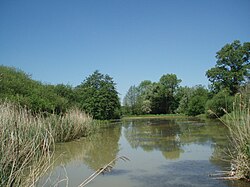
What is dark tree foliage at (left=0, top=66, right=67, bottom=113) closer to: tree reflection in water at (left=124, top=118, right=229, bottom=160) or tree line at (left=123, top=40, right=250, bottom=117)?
tree reflection in water at (left=124, top=118, right=229, bottom=160)

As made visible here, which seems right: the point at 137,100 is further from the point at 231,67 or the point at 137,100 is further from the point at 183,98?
the point at 231,67

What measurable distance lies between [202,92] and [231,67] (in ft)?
34.8

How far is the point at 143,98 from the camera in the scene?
60.5 meters

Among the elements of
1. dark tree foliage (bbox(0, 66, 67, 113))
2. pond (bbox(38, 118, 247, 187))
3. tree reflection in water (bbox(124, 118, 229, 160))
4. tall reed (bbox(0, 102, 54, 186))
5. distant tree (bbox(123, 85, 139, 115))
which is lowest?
pond (bbox(38, 118, 247, 187))

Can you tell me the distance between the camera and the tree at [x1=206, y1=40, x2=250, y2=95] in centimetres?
3703

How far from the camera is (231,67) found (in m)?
38.4

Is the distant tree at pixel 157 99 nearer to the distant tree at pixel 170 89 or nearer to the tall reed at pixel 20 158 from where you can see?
the distant tree at pixel 170 89

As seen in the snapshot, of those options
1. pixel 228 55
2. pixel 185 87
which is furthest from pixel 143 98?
pixel 228 55

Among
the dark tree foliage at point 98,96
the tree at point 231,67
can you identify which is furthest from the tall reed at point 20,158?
the tree at point 231,67

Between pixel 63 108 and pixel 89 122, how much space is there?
676 cm

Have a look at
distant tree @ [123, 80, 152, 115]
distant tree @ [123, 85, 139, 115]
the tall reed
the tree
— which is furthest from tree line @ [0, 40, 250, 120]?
distant tree @ [123, 85, 139, 115]

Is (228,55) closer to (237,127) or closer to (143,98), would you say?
(143,98)

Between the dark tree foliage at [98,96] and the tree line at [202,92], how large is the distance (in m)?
12.0

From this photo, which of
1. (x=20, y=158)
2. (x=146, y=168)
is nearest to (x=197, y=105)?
(x=146, y=168)
